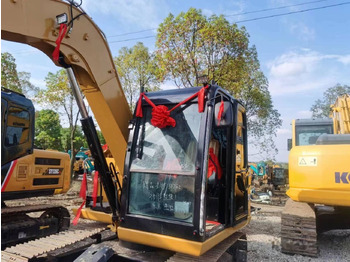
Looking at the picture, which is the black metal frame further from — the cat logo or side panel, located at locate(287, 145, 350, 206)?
the cat logo

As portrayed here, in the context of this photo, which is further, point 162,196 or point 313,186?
point 313,186

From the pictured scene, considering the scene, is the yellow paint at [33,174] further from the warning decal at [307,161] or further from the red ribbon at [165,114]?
the warning decal at [307,161]

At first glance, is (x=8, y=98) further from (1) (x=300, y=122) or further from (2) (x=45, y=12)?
(1) (x=300, y=122)

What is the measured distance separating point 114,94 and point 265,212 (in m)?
8.34

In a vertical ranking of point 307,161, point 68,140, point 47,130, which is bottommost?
point 307,161

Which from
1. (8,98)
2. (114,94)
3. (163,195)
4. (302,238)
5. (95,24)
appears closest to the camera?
(8,98)

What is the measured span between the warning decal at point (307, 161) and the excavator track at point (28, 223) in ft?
16.0

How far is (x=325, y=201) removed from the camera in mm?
4715

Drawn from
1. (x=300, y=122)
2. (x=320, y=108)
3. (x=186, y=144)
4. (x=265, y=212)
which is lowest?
(x=265, y=212)

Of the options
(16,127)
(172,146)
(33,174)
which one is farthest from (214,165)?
(33,174)

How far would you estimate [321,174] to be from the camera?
4801 mm

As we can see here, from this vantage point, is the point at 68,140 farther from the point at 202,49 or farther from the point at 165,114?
the point at 165,114

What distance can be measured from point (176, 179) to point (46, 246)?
1.44m

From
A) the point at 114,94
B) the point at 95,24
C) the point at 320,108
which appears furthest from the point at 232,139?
the point at 320,108
